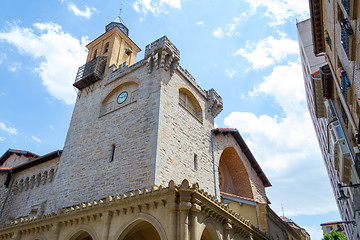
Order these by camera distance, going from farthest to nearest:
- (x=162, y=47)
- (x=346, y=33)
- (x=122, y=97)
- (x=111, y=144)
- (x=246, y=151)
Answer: (x=246, y=151) → (x=122, y=97) → (x=162, y=47) → (x=111, y=144) → (x=346, y=33)

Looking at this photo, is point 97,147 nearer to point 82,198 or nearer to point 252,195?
point 82,198

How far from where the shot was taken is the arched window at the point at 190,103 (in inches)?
697

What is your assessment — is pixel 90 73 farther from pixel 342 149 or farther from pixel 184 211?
pixel 342 149

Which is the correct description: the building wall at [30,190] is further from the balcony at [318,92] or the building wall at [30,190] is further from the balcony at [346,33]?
the balcony at [346,33]

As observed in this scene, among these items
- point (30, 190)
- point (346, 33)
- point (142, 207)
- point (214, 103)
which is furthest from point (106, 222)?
point (30, 190)

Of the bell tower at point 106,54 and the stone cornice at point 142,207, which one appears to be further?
the bell tower at point 106,54

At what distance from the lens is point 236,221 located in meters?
11.7

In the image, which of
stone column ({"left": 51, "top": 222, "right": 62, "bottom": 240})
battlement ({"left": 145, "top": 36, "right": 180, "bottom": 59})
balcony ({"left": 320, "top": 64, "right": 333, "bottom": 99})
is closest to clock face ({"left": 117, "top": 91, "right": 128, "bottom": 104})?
battlement ({"left": 145, "top": 36, "right": 180, "bottom": 59})

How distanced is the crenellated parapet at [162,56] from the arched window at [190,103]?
1881 millimetres

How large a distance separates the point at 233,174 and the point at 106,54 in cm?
1498

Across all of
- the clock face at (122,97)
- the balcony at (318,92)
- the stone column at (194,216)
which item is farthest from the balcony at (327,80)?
the clock face at (122,97)

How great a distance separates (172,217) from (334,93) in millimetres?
11228

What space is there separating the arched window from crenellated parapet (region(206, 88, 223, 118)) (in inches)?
55.7

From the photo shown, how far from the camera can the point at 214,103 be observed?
20406 millimetres
